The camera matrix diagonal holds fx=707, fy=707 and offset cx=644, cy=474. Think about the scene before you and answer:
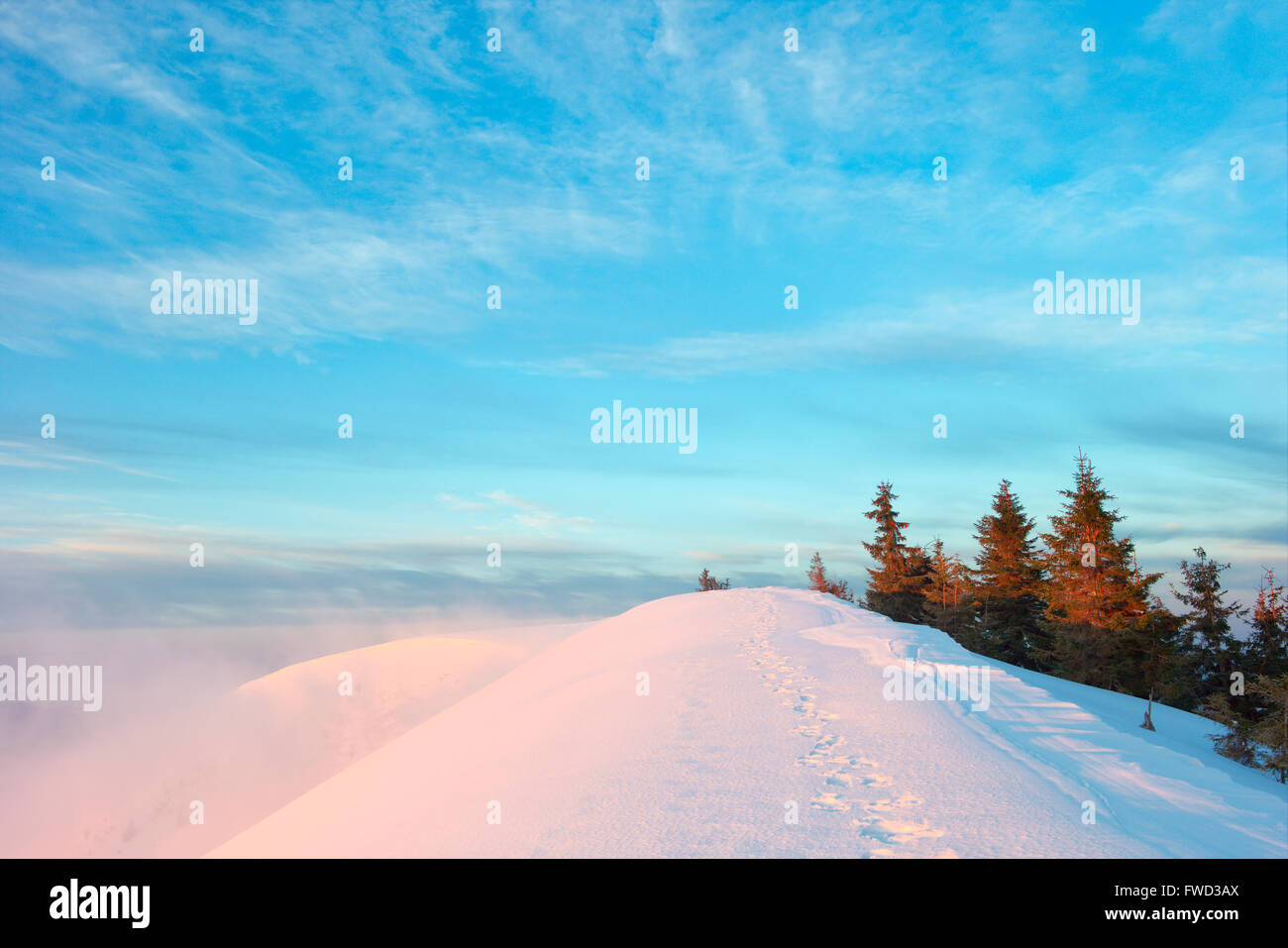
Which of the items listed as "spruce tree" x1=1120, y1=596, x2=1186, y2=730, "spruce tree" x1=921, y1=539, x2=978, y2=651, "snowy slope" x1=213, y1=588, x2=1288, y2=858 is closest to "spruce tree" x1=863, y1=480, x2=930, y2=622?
"spruce tree" x1=921, y1=539, x2=978, y2=651

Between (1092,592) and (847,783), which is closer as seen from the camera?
(847,783)

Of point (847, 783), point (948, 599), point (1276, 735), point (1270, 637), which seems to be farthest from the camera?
point (948, 599)

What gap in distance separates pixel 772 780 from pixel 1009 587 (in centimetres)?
3445

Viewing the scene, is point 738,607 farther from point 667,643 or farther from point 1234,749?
point 1234,749

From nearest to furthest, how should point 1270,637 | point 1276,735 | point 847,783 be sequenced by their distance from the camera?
1. point 847,783
2. point 1276,735
3. point 1270,637

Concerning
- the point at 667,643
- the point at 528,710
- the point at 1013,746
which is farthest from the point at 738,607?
the point at 1013,746

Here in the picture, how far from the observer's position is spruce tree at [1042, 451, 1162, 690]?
2661 centimetres

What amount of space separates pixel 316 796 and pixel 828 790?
23.7 feet

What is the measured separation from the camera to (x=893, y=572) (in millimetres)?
43094

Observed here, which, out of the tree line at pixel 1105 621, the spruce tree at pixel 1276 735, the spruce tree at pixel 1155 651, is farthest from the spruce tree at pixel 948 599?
the spruce tree at pixel 1276 735

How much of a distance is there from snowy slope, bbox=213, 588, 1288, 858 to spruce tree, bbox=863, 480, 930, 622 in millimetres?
29469

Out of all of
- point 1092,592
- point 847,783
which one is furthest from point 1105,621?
point 847,783

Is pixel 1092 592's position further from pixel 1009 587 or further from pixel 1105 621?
pixel 1009 587
